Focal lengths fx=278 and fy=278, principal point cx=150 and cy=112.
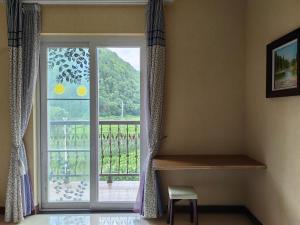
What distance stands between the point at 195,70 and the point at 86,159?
1720mm

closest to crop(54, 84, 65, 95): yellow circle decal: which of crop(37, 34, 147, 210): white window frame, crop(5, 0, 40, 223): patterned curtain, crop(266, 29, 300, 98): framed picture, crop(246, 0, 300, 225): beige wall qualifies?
crop(37, 34, 147, 210): white window frame

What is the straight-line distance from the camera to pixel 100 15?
127 inches

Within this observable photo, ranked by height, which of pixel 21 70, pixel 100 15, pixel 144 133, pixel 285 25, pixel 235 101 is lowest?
pixel 144 133

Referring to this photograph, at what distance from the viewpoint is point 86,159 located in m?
3.45

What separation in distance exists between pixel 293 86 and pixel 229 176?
152cm

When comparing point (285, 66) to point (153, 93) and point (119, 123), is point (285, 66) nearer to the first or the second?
point (153, 93)

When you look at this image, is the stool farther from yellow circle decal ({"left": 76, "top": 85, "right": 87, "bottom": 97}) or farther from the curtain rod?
the curtain rod

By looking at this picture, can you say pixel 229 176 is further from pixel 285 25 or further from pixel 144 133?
pixel 285 25

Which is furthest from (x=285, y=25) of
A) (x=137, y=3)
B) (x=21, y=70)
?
(x=21, y=70)

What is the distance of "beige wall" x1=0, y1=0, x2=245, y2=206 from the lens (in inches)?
127

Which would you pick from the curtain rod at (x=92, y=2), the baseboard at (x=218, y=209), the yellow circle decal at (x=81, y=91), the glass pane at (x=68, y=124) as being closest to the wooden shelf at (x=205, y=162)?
the baseboard at (x=218, y=209)

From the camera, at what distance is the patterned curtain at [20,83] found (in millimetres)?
3074

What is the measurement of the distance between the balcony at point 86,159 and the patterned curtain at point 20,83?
39 centimetres

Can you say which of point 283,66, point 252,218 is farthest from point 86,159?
point 283,66
